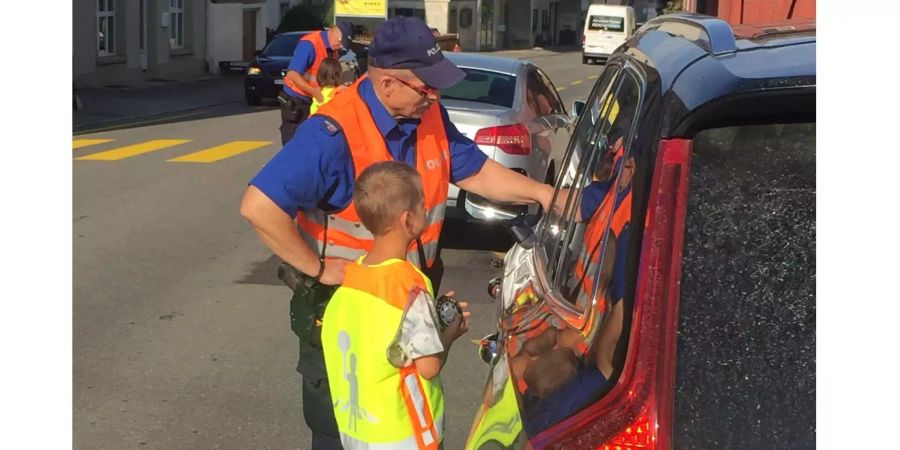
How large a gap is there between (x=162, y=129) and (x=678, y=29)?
18855 millimetres

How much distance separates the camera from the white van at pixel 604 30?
187ft

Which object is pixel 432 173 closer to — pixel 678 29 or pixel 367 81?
pixel 367 81

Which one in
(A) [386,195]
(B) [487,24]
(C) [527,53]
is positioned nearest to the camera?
(A) [386,195]

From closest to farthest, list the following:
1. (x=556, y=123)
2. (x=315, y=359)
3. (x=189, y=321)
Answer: (x=315, y=359)
(x=189, y=321)
(x=556, y=123)

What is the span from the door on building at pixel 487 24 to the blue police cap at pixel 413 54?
64.1 m

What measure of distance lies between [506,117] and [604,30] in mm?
49147

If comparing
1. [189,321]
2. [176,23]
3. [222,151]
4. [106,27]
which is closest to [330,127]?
[189,321]

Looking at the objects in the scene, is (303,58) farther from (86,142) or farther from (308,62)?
(86,142)

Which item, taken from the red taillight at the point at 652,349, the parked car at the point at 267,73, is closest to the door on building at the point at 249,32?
the parked car at the point at 267,73

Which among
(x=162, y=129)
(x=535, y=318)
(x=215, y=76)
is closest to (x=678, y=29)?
(x=535, y=318)

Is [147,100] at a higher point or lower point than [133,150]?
lower

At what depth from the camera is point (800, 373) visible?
2.02 metres

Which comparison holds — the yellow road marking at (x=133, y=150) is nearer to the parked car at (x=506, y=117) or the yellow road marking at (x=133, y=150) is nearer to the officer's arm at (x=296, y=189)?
the parked car at (x=506, y=117)

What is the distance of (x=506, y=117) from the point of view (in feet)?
34.1
